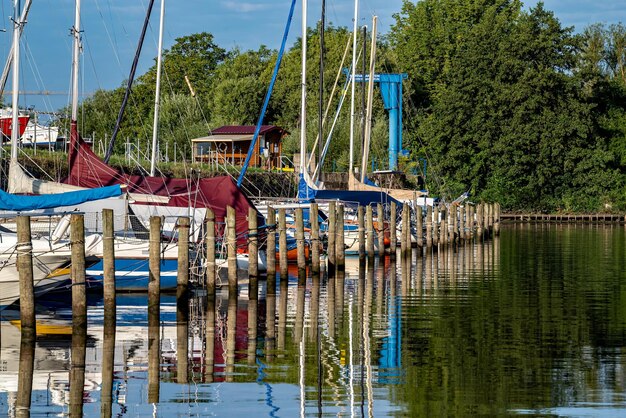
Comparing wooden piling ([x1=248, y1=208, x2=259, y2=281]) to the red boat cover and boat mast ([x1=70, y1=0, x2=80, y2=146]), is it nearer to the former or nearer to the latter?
the red boat cover

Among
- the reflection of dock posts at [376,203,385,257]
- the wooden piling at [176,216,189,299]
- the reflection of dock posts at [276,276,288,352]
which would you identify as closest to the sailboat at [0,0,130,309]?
the wooden piling at [176,216,189,299]

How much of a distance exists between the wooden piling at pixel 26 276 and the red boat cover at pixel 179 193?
489 inches

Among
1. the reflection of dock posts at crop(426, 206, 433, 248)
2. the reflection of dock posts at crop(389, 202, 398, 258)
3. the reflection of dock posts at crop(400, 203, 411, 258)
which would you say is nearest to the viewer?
the reflection of dock posts at crop(389, 202, 398, 258)

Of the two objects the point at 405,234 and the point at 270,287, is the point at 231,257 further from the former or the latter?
the point at 405,234

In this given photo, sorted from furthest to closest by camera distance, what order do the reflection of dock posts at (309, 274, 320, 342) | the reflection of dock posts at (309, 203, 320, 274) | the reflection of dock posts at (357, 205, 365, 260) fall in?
the reflection of dock posts at (357, 205, 365, 260)
the reflection of dock posts at (309, 203, 320, 274)
the reflection of dock posts at (309, 274, 320, 342)

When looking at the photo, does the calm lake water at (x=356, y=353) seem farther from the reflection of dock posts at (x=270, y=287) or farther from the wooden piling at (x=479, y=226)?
the wooden piling at (x=479, y=226)

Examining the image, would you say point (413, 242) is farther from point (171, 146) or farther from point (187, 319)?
point (171, 146)

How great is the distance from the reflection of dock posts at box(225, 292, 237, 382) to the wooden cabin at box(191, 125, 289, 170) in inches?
2291

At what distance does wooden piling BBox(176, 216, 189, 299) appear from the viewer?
26750mm

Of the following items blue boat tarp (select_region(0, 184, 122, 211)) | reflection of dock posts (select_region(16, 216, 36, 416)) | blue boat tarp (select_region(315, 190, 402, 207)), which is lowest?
reflection of dock posts (select_region(16, 216, 36, 416))

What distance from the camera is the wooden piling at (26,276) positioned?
22.4 meters

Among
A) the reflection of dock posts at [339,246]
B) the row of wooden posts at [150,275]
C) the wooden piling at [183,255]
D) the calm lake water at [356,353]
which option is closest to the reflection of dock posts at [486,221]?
the row of wooden posts at [150,275]

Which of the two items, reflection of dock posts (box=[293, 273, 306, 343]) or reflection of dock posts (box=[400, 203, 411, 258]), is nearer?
reflection of dock posts (box=[293, 273, 306, 343])

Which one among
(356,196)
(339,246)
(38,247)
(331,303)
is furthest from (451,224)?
(38,247)
